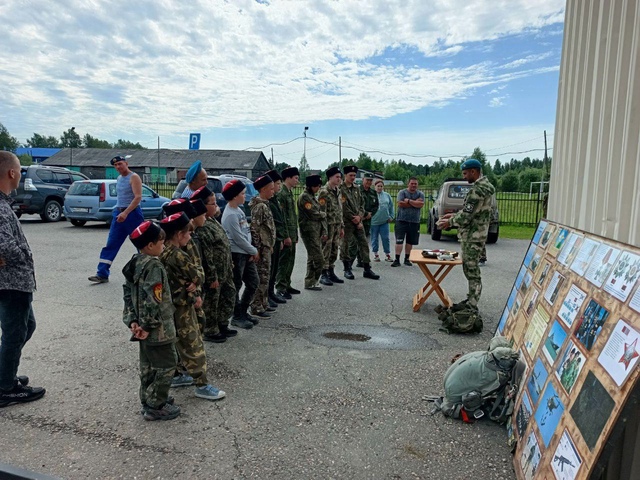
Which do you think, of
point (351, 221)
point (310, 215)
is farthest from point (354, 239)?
point (310, 215)

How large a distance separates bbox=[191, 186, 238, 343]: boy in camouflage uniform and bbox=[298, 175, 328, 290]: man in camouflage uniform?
2.33 metres

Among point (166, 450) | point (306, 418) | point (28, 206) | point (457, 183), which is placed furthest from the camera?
point (28, 206)

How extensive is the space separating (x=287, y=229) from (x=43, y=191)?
12.6 m

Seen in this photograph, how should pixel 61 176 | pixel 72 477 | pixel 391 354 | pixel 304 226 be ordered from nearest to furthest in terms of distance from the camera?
1. pixel 72 477
2. pixel 391 354
3. pixel 304 226
4. pixel 61 176

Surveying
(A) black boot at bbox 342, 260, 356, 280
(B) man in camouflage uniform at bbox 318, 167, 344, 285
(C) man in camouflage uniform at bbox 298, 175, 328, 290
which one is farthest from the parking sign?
(C) man in camouflage uniform at bbox 298, 175, 328, 290

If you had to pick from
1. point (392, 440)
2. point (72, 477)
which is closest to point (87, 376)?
point (72, 477)

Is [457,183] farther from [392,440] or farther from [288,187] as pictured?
[392,440]

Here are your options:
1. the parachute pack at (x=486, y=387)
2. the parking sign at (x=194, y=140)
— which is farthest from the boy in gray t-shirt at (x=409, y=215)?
the parking sign at (x=194, y=140)

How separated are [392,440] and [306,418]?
0.63m

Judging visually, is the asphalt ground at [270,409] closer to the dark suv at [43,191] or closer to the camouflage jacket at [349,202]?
the camouflage jacket at [349,202]

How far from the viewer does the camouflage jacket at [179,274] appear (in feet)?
11.6

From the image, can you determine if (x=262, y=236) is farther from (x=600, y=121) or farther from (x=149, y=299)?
(x=600, y=121)

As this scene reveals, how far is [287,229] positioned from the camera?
21.0 feet

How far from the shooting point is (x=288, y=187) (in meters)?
6.50
